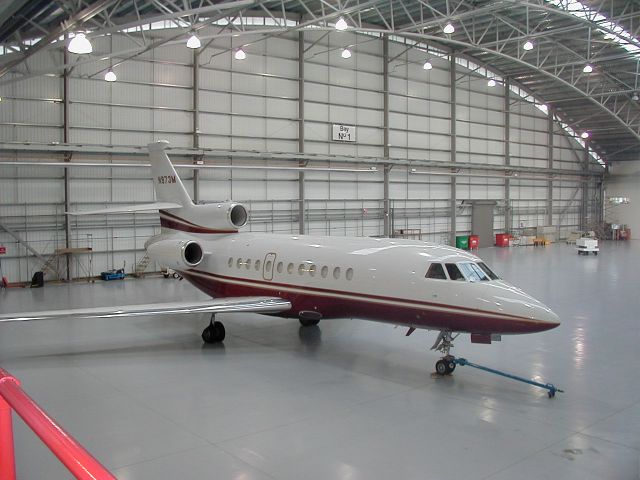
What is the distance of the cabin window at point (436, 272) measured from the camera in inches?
452

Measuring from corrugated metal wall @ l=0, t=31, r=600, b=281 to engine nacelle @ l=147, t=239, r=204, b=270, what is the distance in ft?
30.4

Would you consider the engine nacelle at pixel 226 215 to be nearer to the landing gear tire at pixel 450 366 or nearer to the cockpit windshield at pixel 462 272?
the cockpit windshield at pixel 462 272

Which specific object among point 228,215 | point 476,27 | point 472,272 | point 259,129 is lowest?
point 472,272

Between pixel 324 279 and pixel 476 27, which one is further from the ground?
pixel 476 27

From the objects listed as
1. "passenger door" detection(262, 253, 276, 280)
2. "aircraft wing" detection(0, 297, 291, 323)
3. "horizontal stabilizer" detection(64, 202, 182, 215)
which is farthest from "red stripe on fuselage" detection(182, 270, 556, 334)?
"horizontal stabilizer" detection(64, 202, 182, 215)

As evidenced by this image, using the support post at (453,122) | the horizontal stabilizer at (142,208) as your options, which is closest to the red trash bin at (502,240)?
the support post at (453,122)

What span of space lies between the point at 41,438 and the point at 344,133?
106 ft

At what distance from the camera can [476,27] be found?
3359 cm

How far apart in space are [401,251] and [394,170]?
24.6 metres

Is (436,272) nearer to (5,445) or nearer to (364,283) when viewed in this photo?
(364,283)

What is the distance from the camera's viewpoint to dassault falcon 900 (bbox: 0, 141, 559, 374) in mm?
10961

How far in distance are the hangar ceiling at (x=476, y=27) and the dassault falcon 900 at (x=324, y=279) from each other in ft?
15.4

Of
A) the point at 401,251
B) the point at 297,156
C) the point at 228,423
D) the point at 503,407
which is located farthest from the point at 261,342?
the point at 297,156

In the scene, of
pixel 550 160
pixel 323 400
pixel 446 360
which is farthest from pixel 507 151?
pixel 323 400
